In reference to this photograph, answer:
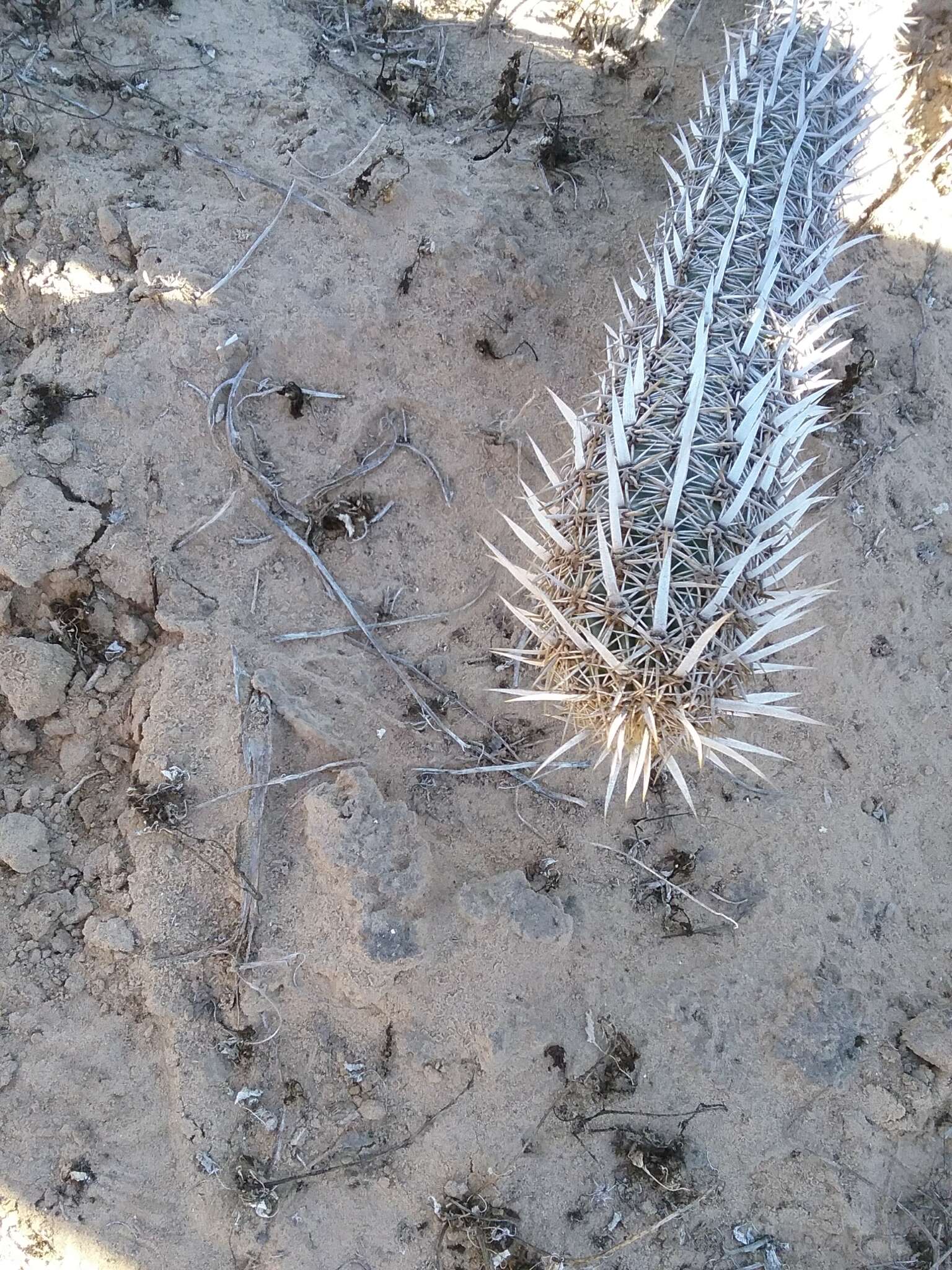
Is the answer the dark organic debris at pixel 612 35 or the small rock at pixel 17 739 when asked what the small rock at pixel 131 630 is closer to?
the small rock at pixel 17 739

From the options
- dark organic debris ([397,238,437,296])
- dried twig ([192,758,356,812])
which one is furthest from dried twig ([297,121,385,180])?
dried twig ([192,758,356,812])

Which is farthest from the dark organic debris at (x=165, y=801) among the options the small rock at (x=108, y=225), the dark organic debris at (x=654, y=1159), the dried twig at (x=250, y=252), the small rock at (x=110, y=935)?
the small rock at (x=108, y=225)

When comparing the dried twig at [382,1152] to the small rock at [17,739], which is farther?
the small rock at [17,739]

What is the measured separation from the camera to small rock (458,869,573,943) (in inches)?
101

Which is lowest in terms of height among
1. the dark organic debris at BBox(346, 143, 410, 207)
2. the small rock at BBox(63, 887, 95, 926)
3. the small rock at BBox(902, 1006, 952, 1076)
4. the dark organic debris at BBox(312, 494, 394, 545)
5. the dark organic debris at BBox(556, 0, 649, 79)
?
the small rock at BBox(63, 887, 95, 926)

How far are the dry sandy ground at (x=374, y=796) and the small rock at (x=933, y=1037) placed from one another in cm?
1

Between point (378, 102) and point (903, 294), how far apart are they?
8.93 feet

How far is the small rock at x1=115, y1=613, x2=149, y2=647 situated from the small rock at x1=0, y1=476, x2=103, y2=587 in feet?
0.84

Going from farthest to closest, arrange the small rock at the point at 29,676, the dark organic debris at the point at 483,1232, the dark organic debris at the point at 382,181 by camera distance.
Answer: the dark organic debris at the point at 382,181 → the small rock at the point at 29,676 → the dark organic debris at the point at 483,1232

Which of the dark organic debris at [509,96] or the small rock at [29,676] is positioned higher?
the dark organic debris at [509,96]

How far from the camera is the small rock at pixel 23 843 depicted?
8.49 feet

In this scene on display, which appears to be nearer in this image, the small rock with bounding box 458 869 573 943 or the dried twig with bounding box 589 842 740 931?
the small rock with bounding box 458 869 573 943

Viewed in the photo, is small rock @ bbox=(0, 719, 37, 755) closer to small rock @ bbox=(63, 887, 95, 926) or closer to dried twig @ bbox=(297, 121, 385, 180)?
small rock @ bbox=(63, 887, 95, 926)

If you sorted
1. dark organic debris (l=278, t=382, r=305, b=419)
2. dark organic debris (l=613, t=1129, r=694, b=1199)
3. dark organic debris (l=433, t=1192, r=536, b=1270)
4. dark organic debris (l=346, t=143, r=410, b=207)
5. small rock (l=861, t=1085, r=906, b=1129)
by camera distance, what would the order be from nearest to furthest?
dark organic debris (l=433, t=1192, r=536, b=1270) < dark organic debris (l=613, t=1129, r=694, b=1199) < small rock (l=861, t=1085, r=906, b=1129) < dark organic debris (l=278, t=382, r=305, b=419) < dark organic debris (l=346, t=143, r=410, b=207)
